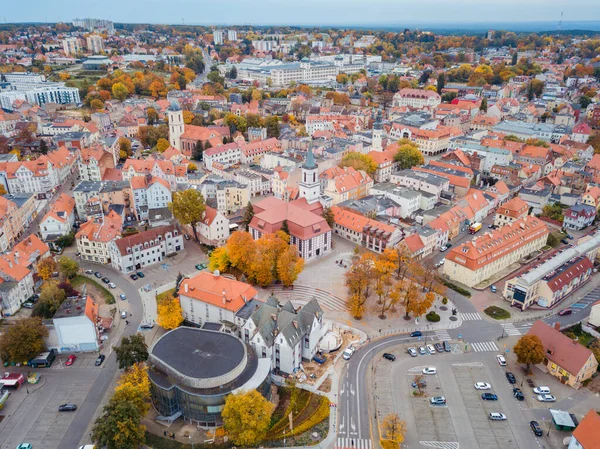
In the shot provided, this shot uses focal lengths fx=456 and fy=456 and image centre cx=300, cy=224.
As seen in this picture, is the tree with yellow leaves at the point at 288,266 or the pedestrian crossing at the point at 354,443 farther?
the tree with yellow leaves at the point at 288,266

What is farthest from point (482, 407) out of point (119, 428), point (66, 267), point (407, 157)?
point (407, 157)

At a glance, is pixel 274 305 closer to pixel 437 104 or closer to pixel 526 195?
pixel 526 195

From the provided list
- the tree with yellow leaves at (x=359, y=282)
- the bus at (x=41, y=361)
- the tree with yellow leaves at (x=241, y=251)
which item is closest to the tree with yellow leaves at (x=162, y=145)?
the tree with yellow leaves at (x=241, y=251)

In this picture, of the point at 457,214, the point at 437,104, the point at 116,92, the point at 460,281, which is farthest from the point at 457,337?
the point at 116,92

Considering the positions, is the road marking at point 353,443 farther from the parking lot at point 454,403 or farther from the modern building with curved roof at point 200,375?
the modern building with curved roof at point 200,375

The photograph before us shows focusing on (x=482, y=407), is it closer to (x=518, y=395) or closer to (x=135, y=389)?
(x=518, y=395)
